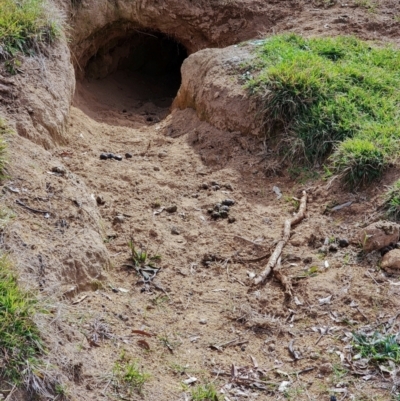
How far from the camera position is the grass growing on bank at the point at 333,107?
498cm

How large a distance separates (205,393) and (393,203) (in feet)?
6.47

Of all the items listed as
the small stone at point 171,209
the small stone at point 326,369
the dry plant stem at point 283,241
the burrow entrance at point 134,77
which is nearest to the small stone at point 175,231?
the small stone at point 171,209

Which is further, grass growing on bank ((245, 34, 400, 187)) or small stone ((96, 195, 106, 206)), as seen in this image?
grass growing on bank ((245, 34, 400, 187))

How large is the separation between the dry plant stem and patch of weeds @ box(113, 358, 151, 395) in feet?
3.90

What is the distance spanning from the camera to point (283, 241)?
4613mm

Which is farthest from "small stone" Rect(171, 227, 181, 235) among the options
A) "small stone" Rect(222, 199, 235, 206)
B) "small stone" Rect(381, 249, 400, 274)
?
"small stone" Rect(381, 249, 400, 274)

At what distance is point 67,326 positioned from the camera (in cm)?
344

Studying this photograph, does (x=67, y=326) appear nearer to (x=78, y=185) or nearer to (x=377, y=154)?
(x=78, y=185)

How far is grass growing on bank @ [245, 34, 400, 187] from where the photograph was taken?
16.4ft

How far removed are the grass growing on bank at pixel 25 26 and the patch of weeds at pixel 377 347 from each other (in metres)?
3.38

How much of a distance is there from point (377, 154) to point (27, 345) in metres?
2.92

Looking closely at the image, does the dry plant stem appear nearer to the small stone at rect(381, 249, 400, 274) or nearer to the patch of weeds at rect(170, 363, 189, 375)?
the small stone at rect(381, 249, 400, 274)

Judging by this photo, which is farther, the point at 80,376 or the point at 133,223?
the point at 133,223

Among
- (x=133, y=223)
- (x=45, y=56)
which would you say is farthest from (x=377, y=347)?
(x=45, y=56)
